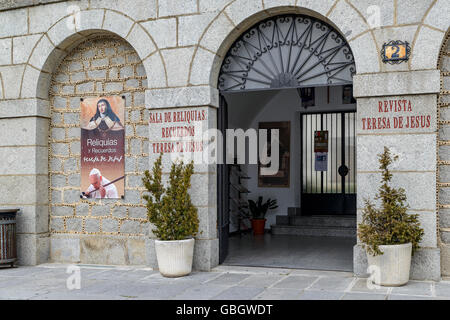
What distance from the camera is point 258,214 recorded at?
12406 mm

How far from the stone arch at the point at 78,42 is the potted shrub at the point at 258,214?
16.5 feet

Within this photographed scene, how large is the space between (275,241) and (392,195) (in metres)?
4.60

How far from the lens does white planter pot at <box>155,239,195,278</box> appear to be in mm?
7387

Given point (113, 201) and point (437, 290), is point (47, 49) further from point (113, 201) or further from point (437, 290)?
point (437, 290)

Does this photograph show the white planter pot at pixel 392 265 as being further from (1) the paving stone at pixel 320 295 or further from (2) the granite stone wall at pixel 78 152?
(2) the granite stone wall at pixel 78 152

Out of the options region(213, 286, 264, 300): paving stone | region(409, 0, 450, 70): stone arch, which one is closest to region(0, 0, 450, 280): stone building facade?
region(409, 0, 450, 70): stone arch

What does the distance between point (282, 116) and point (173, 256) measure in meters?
6.36

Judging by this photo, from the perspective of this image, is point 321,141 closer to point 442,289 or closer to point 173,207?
point 173,207

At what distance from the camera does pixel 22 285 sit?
7.30 meters

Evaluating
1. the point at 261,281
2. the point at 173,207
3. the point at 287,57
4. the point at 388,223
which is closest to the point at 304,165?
the point at 287,57

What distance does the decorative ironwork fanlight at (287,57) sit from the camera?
7.66m

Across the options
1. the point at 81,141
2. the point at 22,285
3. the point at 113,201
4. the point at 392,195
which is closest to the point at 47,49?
the point at 81,141

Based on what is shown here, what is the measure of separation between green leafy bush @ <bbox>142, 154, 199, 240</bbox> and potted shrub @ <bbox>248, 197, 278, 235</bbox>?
15.4 feet

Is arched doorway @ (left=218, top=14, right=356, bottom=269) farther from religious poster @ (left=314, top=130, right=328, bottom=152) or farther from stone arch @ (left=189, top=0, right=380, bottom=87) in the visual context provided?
stone arch @ (left=189, top=0, right=380, bottom=87)
